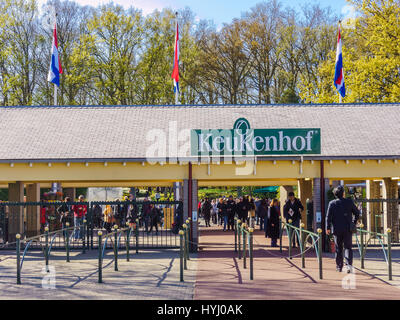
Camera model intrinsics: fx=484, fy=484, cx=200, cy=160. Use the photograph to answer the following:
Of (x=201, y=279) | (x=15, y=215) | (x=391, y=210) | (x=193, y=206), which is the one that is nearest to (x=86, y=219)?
(x=15, y=215)

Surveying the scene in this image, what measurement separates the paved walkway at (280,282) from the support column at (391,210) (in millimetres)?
5829

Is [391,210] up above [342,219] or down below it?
below

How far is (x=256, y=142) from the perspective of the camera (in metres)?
16.0

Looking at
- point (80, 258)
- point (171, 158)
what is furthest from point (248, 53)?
point (80, 258)

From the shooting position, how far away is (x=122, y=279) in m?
10.5

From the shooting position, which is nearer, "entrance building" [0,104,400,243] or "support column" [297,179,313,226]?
"entrance building" [0,104,400,243]

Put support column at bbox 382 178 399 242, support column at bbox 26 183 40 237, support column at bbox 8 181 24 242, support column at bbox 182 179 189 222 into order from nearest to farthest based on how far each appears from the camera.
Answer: support column at bbox 182 179 189 222 < support column at bbox 8 181 24 242 < support column at bbox 382 178 399 242 < support column at bbox 26 183 40 237

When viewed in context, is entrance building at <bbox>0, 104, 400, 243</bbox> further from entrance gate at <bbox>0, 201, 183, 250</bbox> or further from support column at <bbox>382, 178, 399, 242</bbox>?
entrance gate at <bbox>0, 201, 183, 250</bbox>

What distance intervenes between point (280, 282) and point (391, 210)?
10.7 metres

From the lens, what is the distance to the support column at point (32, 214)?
1938 cm

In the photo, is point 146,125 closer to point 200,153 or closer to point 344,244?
point 200,153

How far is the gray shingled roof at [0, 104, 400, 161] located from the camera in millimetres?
16578

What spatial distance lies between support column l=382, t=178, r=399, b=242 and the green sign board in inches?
205

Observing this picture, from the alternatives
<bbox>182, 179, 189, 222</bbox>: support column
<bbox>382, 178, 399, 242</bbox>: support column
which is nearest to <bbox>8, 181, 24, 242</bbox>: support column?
<bbox>182, 179, 189, 222</bbox>: support column
